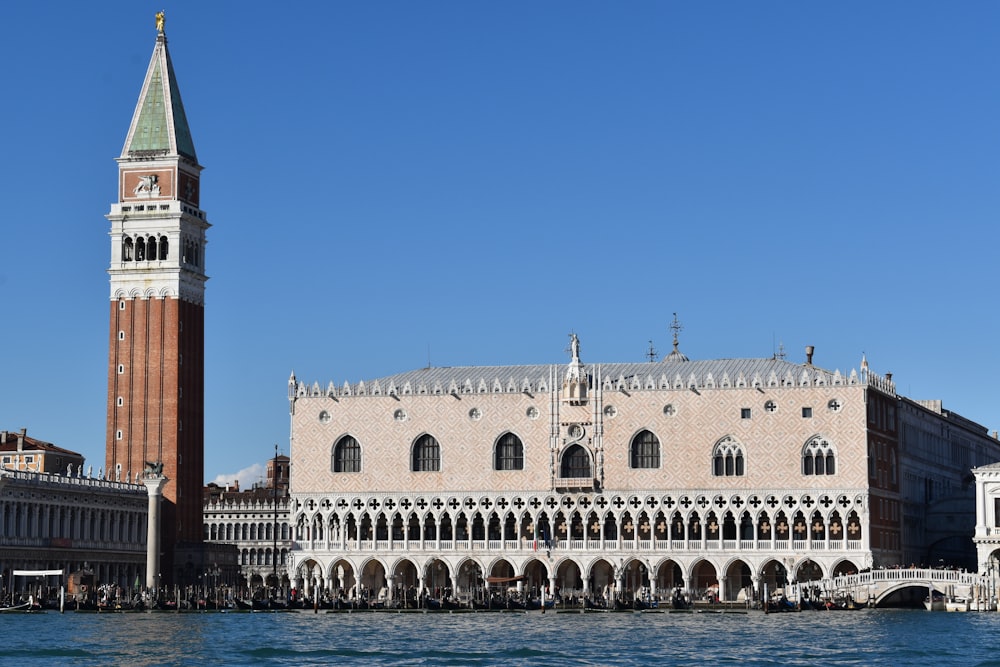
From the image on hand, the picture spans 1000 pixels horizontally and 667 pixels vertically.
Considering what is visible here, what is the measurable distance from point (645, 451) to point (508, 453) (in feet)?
18.2

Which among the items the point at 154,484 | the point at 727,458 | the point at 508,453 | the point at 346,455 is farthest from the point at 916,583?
the point at 154,484

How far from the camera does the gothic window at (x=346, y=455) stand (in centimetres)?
8188

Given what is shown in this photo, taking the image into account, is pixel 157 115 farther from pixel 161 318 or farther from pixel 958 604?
pixel 958 604

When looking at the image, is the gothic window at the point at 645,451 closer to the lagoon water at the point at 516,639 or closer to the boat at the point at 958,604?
the lagoon water at the point at 516,639

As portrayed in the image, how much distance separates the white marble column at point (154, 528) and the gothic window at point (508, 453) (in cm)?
1451

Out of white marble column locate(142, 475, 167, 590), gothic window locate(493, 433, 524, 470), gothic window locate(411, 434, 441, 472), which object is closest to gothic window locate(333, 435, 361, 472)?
gothic window locate(411, 434, 441, 472)

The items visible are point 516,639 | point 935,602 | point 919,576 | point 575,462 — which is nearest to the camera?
point 516,639

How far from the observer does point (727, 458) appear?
77312 mm

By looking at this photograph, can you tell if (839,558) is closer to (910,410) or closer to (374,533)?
(910,410)

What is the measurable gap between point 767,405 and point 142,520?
32161 mm

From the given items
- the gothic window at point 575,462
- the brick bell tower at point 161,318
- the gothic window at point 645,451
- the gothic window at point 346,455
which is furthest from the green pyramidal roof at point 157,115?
the gothic window at point 645,451

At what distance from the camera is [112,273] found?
9219 centimetres

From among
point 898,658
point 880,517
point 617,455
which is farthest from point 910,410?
point 898,658

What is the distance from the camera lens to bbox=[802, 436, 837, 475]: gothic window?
250 ft
